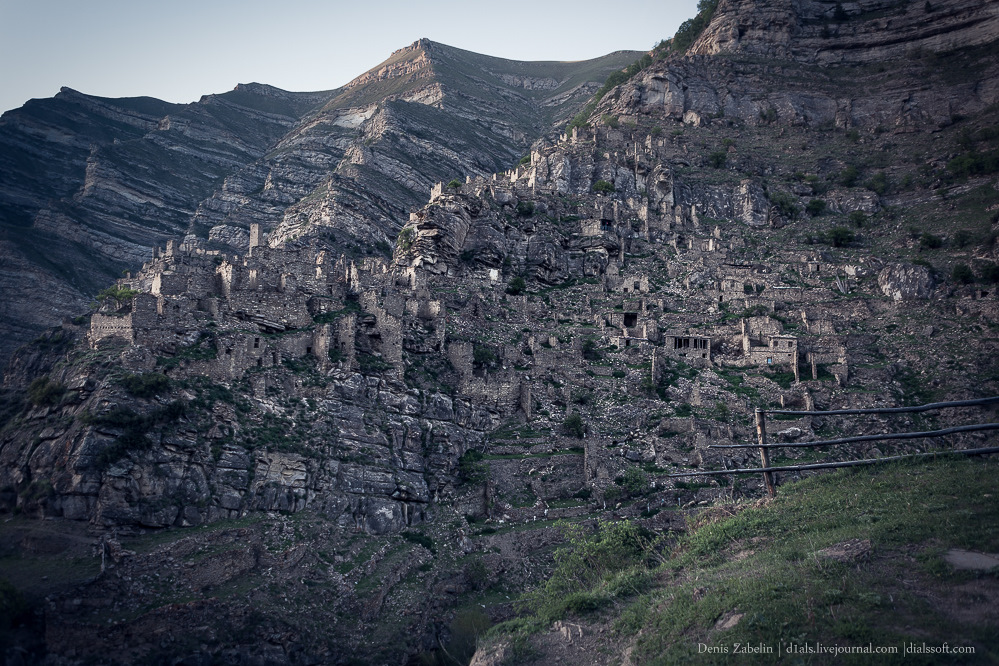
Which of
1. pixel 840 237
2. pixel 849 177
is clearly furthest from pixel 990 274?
pixel 849 177

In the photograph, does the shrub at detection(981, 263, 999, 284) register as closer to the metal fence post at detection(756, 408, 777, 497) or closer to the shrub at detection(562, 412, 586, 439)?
the shrub at detection(562, 412, 586, 439)

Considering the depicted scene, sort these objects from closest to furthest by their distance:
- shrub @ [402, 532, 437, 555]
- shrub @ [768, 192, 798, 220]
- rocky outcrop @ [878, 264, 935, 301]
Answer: shrub @ [402, 532, 437, 555] → rocky outcrop @ [878, 264, 935, 301] → shrub @ [768, 192, 798, 220]

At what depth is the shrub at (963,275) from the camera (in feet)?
173

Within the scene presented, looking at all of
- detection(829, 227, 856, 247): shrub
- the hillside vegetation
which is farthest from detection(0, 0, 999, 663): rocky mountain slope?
the hillside vegetation

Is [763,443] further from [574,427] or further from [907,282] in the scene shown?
[907,282]

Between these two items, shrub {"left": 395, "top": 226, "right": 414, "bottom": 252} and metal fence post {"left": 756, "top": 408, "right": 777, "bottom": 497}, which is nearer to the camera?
metal fence post {"left": 756, "top": 408, "right": 777, "bottom": 497}

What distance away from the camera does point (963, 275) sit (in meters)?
52.8

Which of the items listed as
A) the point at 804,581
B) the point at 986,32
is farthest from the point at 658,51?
the point at 804,581

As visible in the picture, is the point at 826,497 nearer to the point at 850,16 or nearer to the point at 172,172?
the point at 172,172

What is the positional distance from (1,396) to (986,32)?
10214cm

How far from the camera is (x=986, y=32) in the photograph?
286 ft

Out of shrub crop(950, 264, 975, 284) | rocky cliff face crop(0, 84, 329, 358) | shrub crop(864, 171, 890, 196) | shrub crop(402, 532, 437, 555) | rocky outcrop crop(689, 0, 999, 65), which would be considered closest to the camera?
shrub crop(402, 532, 437, 555)

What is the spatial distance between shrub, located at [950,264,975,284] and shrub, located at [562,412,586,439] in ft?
101

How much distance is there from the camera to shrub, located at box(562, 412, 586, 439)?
137 feet
